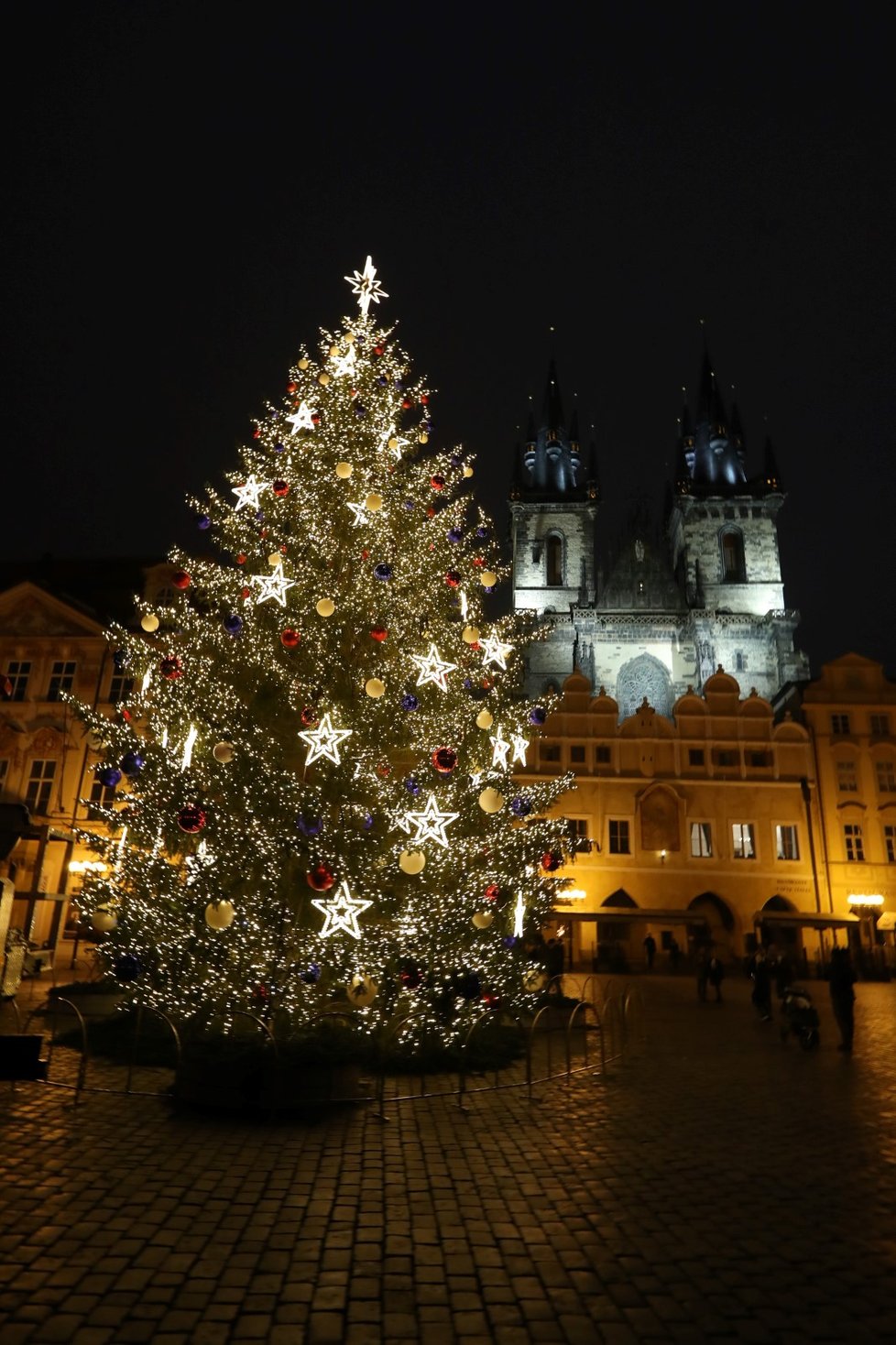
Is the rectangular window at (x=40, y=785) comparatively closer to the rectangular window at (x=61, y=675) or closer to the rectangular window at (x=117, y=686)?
the rectangular window at (x=61, y=675)

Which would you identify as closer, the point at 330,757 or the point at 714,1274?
the point at 714,1274

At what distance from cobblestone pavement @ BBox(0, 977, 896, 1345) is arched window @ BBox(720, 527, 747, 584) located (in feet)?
181

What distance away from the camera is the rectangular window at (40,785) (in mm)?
28266

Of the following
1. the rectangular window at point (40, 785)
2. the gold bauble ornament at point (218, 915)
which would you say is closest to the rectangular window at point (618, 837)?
the rectangular window at point (40, 785)

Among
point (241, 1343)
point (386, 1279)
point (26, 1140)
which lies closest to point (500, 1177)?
point (386, 1279)

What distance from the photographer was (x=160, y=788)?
10.2 m

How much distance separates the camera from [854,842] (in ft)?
101

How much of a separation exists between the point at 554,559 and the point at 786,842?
35.9 meters

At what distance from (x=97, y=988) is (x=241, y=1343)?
12.8 metres

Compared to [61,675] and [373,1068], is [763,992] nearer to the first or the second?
[373,1068]

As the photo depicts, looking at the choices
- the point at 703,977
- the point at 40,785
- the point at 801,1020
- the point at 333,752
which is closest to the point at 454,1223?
the point at 333,752

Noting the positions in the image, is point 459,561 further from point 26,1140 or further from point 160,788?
point 26,1140

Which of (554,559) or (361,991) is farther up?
(554,559)

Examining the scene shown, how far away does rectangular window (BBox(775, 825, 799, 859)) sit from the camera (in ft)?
99.7
